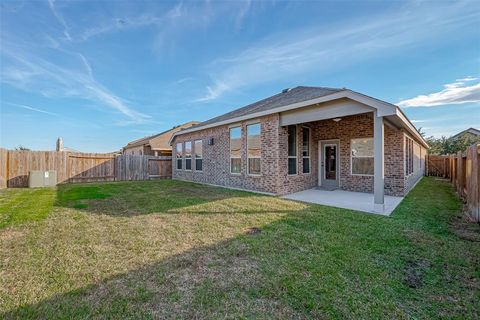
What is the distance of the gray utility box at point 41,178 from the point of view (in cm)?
1172

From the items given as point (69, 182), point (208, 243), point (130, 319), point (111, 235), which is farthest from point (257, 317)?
point (69, 182)

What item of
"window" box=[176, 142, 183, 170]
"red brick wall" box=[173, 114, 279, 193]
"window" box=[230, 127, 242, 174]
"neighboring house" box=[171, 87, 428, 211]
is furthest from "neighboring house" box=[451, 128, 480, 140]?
"window" box=[176, 142, 183, 170]

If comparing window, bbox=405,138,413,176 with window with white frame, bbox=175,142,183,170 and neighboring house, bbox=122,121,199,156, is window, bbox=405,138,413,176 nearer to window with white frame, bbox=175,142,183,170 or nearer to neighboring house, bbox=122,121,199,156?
window with white frame, bbox=175,142,183,170

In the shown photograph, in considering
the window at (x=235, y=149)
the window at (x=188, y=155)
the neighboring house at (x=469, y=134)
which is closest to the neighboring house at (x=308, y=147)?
the window at (x=235, y=149)

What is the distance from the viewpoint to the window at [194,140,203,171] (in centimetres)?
1340

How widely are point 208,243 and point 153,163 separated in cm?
1468

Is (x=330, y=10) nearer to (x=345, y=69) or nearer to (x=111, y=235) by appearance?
(x=345, y=69)

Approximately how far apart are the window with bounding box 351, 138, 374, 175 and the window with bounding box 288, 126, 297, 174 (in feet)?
8.37

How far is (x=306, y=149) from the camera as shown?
10.2 metres

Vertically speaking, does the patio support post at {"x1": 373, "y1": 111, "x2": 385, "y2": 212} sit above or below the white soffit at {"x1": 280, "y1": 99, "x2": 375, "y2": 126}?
below

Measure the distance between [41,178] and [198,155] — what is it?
8.57m

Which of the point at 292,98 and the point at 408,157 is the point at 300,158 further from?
the point at 408,157

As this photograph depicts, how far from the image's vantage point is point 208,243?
12.9 feet

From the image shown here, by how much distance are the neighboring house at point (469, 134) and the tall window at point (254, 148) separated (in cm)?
3114
